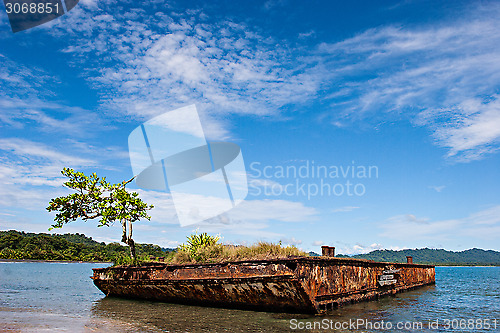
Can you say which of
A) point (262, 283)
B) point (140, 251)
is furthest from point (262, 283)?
point (140, 251)

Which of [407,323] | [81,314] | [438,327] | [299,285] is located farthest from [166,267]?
[438,327]

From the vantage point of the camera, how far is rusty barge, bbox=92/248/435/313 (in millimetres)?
11680

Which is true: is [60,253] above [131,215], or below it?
below

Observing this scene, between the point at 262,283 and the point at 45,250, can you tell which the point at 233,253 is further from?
the point at 45,250

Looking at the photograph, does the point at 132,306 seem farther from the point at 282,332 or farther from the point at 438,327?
the point at 438,327

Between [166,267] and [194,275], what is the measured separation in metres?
1.75

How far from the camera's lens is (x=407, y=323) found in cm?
1248

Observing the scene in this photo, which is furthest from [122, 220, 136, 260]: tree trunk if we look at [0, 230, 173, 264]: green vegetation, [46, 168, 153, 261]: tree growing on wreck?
[0, 230, 173, 264]: green vegetation

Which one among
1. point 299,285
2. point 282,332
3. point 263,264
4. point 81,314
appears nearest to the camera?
point 282,332

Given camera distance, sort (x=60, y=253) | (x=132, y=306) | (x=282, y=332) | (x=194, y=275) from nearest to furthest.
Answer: (x=282, y=332) < (x=194, y=275) < (x=132, y=306) < (x=60, y=253)

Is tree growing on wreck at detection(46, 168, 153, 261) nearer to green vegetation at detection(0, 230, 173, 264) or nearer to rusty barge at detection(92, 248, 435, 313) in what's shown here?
rusty barge at detection(92, 248, 435, 313)

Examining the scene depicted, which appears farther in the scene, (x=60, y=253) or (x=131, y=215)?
(x=60, y=253)

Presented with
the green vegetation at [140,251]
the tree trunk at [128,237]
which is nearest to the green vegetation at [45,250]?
the green vegetation at [140,251]

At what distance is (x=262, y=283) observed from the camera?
1207 cm
